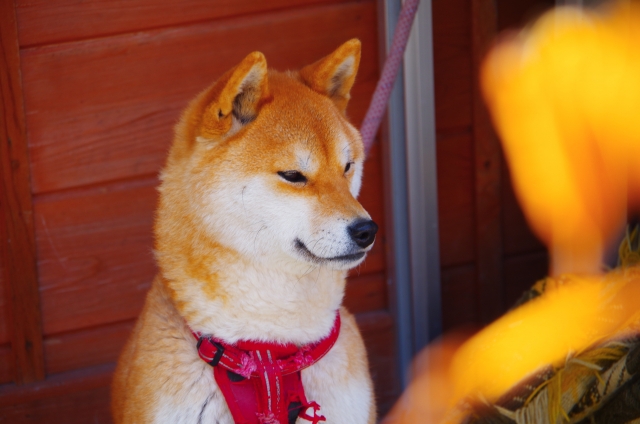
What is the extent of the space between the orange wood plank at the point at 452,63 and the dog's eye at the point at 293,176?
1.50 metres

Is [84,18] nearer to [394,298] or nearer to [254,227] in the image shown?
[254,227]

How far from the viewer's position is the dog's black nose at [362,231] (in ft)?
6.14

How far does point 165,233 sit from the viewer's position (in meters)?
2.01

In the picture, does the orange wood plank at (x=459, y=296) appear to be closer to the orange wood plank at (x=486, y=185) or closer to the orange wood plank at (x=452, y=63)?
the orange wood plank at (x=486, y=185)

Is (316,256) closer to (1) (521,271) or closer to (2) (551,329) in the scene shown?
(2) (551,329)

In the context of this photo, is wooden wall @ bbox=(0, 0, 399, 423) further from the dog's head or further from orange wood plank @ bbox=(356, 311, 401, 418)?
orange wood plank @ bbox=(356, 311, 401, 418)

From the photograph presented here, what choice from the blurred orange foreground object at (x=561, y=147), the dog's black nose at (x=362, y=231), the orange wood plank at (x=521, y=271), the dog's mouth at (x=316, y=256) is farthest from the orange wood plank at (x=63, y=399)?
the orange wood plank at (x=521, y=271)

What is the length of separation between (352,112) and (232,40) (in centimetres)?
62

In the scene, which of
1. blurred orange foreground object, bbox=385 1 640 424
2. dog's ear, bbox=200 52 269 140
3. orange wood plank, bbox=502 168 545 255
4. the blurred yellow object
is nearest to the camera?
dog's ear, bbox=200 52 269 140

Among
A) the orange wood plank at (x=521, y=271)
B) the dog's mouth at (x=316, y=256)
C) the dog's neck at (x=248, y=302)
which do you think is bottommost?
the orange wood plank at (x=521, y=271)

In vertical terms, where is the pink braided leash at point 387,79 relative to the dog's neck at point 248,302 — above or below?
above

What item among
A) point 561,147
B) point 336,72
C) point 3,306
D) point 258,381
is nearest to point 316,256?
point 258,381

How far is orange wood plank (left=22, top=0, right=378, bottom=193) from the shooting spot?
107 inches

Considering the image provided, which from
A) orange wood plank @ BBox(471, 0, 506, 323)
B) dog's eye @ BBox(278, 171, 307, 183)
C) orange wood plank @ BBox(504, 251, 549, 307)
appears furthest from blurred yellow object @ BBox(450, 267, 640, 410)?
dog's eye @ BBox(278, 171, 307, 183)
